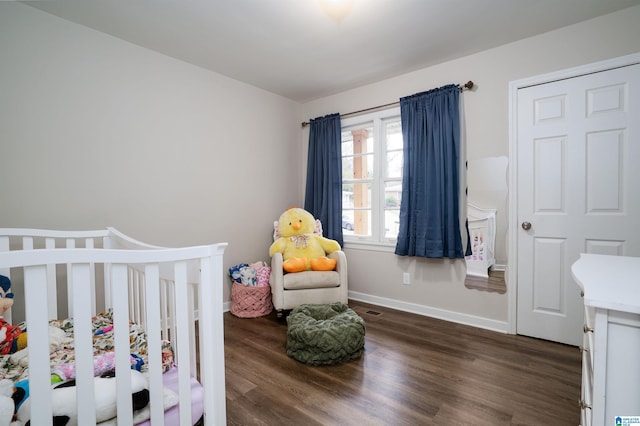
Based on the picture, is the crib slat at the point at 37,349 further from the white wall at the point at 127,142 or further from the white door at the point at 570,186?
the white door at the point at 570,186

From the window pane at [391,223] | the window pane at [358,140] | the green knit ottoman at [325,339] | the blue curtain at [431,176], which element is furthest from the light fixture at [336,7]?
the green knit ottoman at [325,339]

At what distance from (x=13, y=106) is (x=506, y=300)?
3875 mm

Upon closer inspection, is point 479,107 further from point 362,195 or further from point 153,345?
point 153,345

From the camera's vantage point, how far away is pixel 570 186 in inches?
90.6

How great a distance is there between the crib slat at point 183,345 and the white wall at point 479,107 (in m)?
2.46

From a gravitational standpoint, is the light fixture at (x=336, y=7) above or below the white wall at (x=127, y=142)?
above

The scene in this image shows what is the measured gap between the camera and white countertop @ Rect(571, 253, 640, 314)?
80 centimetres

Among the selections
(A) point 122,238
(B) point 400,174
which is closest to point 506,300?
(B) point 400,174

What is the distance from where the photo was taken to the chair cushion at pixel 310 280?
2.80 metres

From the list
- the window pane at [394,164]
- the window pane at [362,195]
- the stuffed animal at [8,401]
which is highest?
the window pane at [394,164]

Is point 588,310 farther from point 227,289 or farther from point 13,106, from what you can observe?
point 13,106

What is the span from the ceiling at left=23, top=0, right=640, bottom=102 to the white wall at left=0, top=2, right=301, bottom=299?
0.20m

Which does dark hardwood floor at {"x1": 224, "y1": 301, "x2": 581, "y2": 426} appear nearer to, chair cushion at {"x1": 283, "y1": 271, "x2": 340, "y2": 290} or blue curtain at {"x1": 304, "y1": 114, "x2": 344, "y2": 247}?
chair cushion at {"x1": 283, "y1": 271, "x2": 340, "y2": 290}

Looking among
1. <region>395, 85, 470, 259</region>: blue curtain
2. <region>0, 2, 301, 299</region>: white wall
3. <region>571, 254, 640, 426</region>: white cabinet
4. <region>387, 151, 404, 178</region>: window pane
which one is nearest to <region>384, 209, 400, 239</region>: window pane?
<region>395, 85, 470, 259</region>: blue curtain
